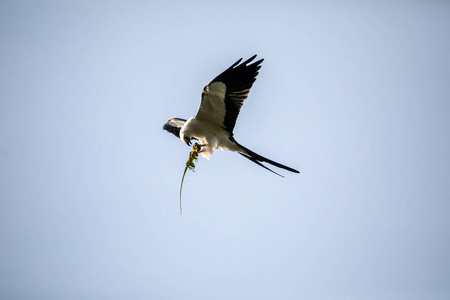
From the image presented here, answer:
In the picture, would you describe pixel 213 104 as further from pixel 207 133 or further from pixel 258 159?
pixel 258 159

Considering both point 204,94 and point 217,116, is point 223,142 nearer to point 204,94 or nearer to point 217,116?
point 217,116

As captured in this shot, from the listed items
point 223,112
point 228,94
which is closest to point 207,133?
point 223,112

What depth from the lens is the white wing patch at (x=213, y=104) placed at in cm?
594

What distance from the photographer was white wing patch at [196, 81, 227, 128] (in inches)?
234

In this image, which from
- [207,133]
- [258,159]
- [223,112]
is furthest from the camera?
[207,133]

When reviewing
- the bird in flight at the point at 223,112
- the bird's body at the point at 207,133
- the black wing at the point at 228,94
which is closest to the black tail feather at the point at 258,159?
the bird in flight at the point at 223,112

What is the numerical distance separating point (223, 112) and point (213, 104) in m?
0.22

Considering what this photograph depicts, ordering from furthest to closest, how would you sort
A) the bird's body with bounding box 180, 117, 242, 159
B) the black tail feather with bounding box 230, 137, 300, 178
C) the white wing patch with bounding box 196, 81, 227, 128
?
the bird's body with bounding box 180, 117, 242, 159 < the white wing patch with bounding box 196, 81, 227, 128 < the black tail feather with bounding box 230, 137, 300, 178

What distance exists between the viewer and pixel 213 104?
619cm

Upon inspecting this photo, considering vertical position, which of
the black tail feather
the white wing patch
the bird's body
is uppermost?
the white wing patch

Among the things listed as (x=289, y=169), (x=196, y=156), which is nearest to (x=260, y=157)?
(x=289, y=169)

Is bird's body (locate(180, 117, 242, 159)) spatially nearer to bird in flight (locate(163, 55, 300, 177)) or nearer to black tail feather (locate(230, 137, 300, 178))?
bird in flight (locate(163, 55, 300, 177))

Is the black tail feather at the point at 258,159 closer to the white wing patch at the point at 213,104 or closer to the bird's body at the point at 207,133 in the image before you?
the bird's body at the point at 207,133

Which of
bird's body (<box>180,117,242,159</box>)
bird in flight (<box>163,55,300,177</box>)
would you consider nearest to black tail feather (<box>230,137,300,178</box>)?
bird in flight (<box>163,55,300,177</box>)
